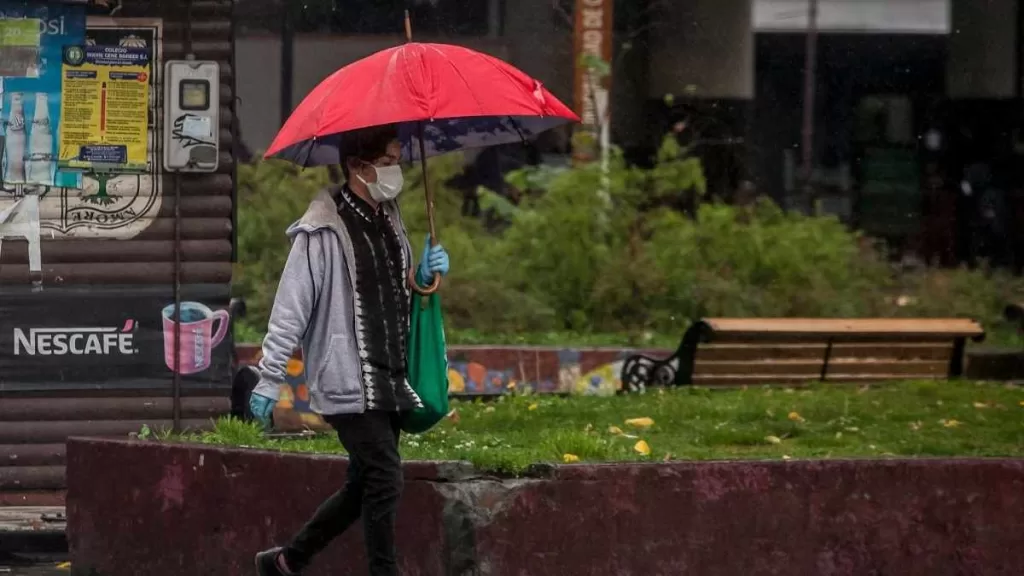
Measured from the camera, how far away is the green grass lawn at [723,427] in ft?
23.5

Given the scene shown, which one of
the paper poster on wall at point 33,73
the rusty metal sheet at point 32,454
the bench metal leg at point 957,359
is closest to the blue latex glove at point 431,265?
the paper poster on wall at point 33,73

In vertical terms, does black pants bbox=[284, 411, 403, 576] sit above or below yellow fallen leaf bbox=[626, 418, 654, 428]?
above

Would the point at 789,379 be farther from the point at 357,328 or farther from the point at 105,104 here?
the point at 357,328

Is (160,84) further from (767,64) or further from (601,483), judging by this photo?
(767,64)

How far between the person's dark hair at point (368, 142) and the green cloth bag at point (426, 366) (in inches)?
20.1

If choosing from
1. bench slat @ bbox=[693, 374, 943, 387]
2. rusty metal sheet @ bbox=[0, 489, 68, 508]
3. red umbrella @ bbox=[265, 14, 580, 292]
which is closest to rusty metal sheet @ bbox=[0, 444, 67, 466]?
rusty metal sheet @ bbox=[0, 489, 68, 508]

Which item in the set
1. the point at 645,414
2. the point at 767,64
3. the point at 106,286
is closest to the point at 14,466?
the point at 106,286

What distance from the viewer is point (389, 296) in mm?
6039

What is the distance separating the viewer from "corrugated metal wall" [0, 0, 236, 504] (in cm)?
833

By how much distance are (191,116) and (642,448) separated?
8.71 ft

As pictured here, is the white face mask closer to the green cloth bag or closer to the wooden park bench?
the green cloth bag

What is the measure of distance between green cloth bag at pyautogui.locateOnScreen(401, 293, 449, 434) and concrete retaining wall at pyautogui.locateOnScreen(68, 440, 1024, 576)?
480mm

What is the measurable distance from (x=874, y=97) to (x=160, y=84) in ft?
25.5

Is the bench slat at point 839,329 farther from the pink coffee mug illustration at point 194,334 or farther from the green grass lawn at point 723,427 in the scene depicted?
the pink coffee mug illustration at point 194,334
